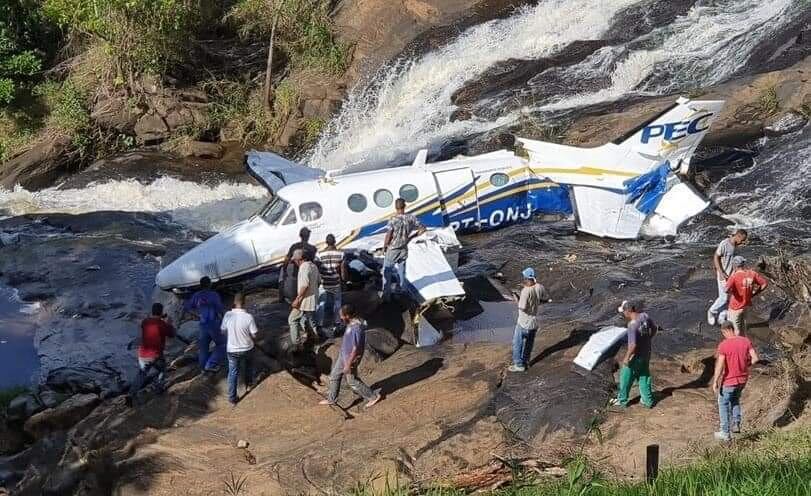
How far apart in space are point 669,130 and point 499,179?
383 cm

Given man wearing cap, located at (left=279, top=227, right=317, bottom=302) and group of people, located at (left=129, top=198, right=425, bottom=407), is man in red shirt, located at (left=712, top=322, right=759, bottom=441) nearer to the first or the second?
group of people, located at (left=129, top=198, right=425, bottom=407)

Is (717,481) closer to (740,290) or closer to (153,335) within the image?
(740,290)

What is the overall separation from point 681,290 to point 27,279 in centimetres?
1329

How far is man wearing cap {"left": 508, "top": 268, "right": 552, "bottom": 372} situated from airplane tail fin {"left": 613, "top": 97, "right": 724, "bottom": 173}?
778cm

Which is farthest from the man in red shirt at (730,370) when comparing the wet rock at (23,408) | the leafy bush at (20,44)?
the leafy bush at (20,44)

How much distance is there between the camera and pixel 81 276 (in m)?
19.5

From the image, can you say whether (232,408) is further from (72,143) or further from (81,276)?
(72,143)

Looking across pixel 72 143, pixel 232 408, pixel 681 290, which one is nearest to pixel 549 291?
pixel 681 290

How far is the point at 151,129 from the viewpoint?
28.7 m

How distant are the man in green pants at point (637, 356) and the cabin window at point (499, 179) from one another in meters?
7.25

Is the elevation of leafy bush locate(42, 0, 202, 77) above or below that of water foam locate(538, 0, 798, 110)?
above

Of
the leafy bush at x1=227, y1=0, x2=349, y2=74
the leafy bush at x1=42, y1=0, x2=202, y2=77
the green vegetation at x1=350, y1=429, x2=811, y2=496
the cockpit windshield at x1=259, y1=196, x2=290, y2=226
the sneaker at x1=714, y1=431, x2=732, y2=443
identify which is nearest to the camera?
the green vegetation at x1=350, y1=429, x2=811, y2=496

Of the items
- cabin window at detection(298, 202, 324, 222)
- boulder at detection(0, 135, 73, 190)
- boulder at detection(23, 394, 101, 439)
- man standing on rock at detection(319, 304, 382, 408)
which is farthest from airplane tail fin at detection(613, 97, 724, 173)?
boulder at detection(0, 135, 73, 190)

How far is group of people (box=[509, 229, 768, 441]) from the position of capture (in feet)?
35.0
